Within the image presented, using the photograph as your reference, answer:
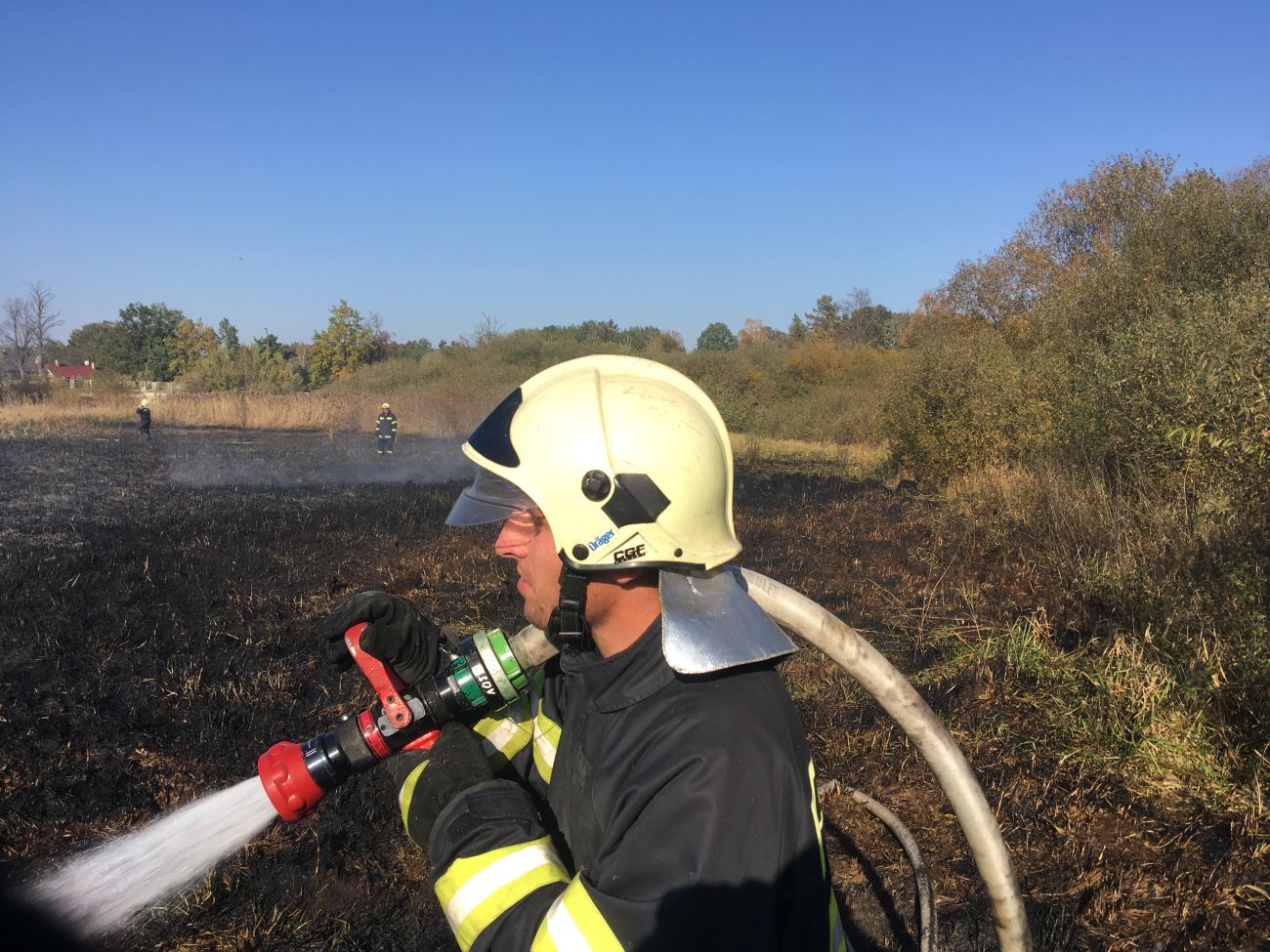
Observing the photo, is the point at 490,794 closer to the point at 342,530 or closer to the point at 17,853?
the point at 17,853

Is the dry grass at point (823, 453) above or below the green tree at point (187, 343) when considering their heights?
below

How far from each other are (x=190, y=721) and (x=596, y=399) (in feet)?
13.8

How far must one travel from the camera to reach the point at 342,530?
1073cm

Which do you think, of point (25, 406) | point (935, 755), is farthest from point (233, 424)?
point (935, 755)

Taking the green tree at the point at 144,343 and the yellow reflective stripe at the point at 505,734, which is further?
the green tree at the point at 144,343

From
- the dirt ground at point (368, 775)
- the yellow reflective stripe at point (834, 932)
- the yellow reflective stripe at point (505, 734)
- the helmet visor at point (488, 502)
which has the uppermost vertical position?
the helmet visor at point (488, 502)

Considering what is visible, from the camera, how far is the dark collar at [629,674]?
1.63 m

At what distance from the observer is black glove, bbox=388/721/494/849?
1.76 m

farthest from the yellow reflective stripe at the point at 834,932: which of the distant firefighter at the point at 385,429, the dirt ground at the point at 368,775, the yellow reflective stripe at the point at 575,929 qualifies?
the distant firefighter at the point at 385,429

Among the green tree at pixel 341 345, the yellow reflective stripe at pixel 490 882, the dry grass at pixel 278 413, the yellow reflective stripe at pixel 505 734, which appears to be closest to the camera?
the yellow reflective stripe at pixel 490 882

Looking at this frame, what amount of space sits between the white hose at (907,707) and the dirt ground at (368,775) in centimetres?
176

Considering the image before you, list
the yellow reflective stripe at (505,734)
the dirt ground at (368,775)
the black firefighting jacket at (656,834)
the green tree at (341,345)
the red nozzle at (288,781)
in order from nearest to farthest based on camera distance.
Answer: the black firefighting jacket at (656,834)
the red nozzle at (288,781)
the yellow reflective stripe at (505,734)
the dirt ground at (368,775)
the green tree at (341,345)

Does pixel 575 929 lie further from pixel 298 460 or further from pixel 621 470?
pixel 298 460

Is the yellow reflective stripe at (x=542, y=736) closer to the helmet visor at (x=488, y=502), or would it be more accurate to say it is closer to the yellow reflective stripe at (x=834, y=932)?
the helmet visor at (x=488, y=502)
